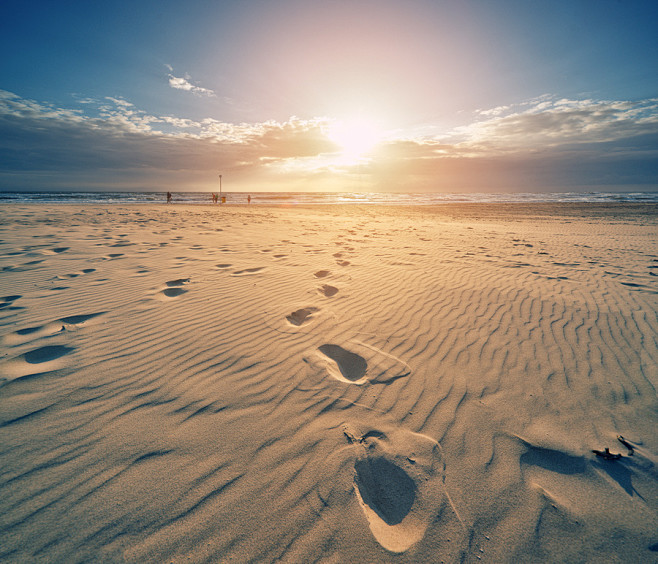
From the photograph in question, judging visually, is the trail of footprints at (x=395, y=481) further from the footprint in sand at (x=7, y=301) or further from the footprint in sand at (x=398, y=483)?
the footprint in sand at (x=7, y=301)

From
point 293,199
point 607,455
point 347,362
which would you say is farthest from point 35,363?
point 293,199

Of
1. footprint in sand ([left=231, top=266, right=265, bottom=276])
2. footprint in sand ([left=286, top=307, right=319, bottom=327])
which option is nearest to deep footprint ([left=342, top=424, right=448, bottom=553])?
footprint in sand ([left=286, top=307, right=319, bottom=327])

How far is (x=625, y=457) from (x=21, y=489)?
3.79 meters

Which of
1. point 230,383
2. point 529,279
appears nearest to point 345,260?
point 529,279

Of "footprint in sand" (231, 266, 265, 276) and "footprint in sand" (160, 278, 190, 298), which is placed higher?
"footprint in sand" (231, 266, 265, 276)

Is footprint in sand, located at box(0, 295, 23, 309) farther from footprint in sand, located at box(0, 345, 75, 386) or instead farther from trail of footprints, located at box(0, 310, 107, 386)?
footprint in sand, located at box(0, 345, 75, 386)

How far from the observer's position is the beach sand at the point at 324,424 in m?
1.46

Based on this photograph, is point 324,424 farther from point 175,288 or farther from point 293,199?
point 293,199

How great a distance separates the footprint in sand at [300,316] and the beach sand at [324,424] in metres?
0.03

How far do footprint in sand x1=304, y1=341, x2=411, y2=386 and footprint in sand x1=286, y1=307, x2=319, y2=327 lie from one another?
661mm

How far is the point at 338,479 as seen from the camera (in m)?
1.73

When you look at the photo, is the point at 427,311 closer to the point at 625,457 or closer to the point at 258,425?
the point at 625,457

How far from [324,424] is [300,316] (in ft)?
6.07

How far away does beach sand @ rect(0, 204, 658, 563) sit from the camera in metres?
1.46
